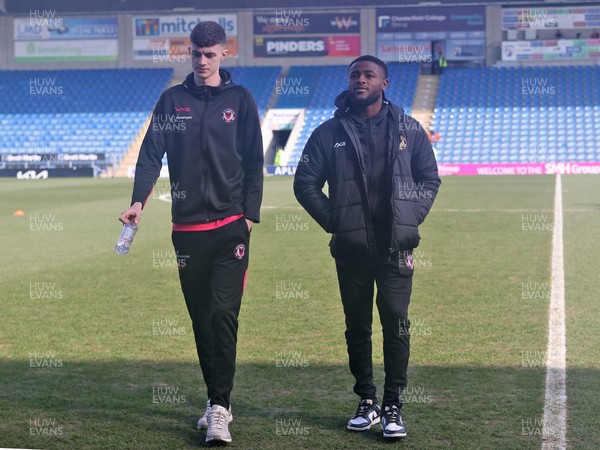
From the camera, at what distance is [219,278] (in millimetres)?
5152

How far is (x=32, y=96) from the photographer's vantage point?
53.1 meters

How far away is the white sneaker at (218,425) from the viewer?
490 centimetres

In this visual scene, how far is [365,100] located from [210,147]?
81 cm

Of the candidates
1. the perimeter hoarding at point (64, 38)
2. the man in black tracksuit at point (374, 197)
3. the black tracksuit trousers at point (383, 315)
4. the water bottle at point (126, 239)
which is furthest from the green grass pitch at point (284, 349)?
the perimeter hoarding at point (64, 38)

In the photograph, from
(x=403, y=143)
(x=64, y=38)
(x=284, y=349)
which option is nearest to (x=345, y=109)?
(x=403, y=143)

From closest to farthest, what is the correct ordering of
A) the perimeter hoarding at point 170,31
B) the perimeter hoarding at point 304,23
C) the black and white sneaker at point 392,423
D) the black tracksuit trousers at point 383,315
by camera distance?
the black and white sneaker at point 392,423
the black tracksuit trousers at point 383,315
the perimeter hoarding at point 304,23
the perimeter hoarding at point 170,31

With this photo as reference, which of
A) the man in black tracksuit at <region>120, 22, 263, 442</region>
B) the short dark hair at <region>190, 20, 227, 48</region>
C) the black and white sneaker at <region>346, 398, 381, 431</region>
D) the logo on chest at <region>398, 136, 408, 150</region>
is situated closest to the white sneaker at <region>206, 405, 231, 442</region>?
the man in black tracksuit at <region>120, 22, 263, 442</region>

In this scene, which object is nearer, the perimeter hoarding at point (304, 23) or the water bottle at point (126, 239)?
the water bottle at point (126, 239)

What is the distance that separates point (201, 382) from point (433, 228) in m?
11.6

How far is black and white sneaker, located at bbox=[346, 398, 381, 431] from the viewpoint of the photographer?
5211 millimetres

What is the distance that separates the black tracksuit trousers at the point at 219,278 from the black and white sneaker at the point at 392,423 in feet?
2.58

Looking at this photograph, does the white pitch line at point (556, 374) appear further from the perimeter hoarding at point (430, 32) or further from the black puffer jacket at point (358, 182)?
the perimeter hoarding at point (430, 32)

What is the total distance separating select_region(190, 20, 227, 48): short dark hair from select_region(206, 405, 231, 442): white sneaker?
1.79 m

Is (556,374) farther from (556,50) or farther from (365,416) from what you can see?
(556,50)
